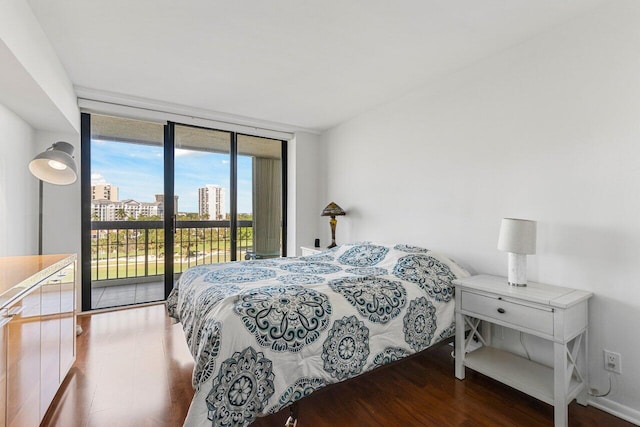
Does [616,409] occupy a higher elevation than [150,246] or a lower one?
lower

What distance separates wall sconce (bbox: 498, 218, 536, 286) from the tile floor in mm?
3773

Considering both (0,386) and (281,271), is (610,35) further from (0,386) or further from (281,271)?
(0,386)

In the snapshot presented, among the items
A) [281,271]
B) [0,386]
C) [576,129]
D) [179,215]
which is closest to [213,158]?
[179,215]

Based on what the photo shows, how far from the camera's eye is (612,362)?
6.00 ft

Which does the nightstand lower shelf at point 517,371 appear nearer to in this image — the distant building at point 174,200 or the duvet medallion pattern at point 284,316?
the duvet medallion pattern at point 284,316

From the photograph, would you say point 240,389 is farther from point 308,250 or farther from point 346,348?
→ point 308,250

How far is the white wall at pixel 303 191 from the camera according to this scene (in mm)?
4488

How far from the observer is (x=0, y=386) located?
1.17 meters

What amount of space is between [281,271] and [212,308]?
34.5 inches

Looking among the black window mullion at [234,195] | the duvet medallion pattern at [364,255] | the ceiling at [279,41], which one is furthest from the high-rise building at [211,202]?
the duvet medallion pattern at [364,255]

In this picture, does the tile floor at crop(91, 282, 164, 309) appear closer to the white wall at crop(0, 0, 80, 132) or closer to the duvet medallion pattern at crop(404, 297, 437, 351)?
the white wall at crop(0, 0, 80, 132)

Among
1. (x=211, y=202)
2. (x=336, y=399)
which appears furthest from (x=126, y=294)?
(x=336, y=399)

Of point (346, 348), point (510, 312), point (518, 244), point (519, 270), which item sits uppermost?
point (518, 244)

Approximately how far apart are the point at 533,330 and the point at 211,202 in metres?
3.67
